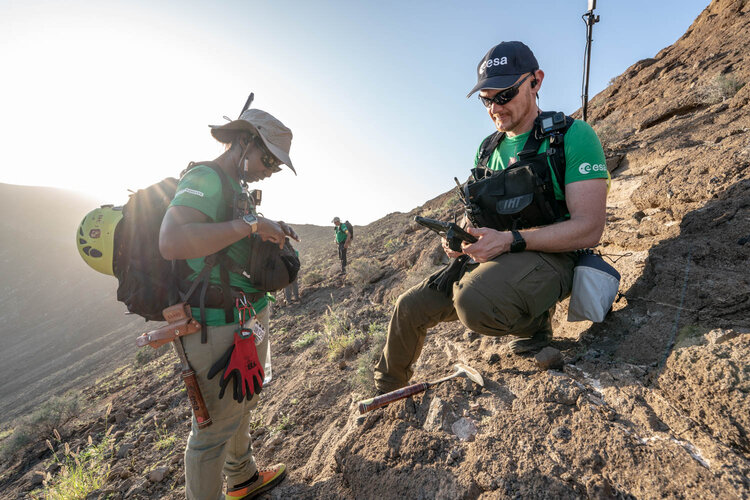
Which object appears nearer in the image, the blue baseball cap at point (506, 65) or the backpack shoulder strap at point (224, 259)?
the backpack shoulder strap at point (224, 259)

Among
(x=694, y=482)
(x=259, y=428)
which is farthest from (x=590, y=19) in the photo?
(x=259, y=428)

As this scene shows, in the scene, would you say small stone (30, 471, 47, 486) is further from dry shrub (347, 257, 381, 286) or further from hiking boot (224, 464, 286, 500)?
dry shrub (347, 257, 381, 286)

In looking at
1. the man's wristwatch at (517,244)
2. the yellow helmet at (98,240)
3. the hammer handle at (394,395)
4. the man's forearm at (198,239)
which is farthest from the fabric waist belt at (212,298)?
the man's wristwatch at (517,244)

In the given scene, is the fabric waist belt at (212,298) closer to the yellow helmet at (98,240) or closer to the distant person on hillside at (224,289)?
the distant person on hillside at (224,289)

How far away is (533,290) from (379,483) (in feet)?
4.18

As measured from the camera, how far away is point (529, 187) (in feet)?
6.62

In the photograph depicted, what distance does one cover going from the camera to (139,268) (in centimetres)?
180

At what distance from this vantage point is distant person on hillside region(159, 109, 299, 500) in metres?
1.74

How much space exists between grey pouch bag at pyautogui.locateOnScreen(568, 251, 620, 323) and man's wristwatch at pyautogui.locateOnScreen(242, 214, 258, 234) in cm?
184

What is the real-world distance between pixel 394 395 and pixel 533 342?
941 millimetres

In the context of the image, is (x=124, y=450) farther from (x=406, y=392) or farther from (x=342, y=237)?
(x=342, y=237)

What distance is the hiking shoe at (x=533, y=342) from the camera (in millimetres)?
2127

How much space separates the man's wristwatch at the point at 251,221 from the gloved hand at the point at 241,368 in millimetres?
588

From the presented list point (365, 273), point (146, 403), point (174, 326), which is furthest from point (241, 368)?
point (365, 273)
